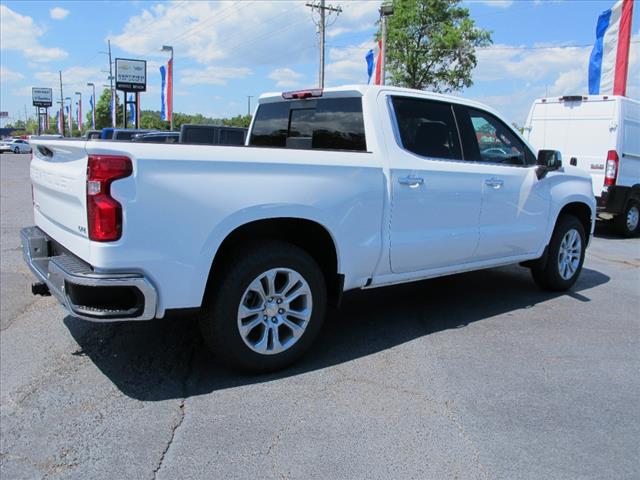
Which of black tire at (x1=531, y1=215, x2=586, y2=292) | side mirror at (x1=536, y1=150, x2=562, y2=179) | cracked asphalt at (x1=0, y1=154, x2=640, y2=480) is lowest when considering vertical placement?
cracked asphalt at (x1=0, y1=154, x2=640, y2=480)

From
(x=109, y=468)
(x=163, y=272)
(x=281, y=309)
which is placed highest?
(x=163, y=272)

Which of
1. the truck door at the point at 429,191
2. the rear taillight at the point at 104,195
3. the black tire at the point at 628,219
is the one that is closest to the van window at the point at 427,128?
the truck door at the point at 429,191

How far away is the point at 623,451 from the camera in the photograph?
3.02 metres

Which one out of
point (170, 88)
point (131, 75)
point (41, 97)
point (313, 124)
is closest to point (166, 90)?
point (170, 88)

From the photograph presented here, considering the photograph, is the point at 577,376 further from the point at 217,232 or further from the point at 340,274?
the point at 217,232

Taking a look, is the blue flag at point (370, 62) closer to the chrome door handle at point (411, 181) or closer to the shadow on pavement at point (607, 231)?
the shadow on pavement at point (607, 231)

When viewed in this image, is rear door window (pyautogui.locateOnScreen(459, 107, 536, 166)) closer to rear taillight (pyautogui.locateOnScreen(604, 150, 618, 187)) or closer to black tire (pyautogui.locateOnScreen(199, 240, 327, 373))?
black tire (pyautogui.locateOnScreen(199, 240, 327, 373))

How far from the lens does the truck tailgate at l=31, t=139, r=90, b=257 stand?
10.7 feet

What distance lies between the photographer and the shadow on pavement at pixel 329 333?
378 centimetres

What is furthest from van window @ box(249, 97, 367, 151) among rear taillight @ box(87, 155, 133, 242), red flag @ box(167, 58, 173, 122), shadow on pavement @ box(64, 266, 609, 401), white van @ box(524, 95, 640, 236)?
red flag @ box(167, 58, 173, 122)

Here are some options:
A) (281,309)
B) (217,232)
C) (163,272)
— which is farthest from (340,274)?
(163,272)

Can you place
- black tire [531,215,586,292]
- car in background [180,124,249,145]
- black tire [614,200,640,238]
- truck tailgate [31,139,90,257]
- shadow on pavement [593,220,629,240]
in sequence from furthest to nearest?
shadow on pavement [593,220,629,240] < black tire [614,200,640,238] < car in background [180,124,249,145] < black tire [531,215,586,292] < truck tailgate [31,139,90,257]

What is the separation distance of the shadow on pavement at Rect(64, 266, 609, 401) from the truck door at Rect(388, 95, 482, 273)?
614 mm

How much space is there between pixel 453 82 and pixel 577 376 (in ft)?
114
